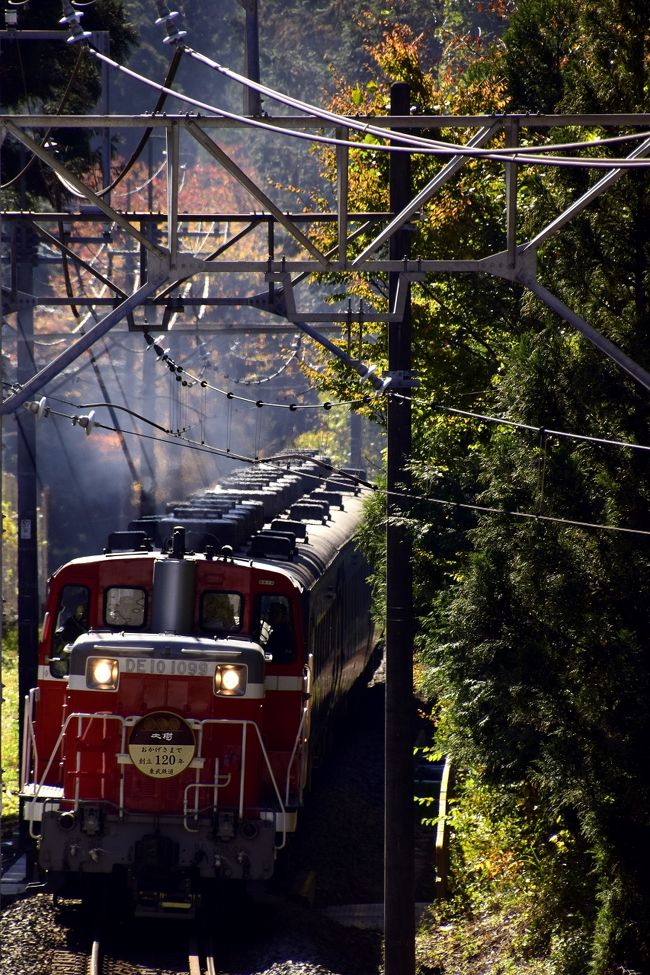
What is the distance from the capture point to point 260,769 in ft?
46.4

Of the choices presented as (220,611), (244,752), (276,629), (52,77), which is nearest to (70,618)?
(220,611)

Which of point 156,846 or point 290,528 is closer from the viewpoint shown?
point 156,846

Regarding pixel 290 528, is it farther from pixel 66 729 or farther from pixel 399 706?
pixel 399 706

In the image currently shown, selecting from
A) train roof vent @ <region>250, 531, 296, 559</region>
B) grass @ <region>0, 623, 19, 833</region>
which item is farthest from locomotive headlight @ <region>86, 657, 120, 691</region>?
train roof vent @ <region>250, 531, 296, 559</region>

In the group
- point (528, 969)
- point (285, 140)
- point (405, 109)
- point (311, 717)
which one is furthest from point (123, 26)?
point (285, 140)

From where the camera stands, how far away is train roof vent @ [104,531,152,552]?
15.0 m

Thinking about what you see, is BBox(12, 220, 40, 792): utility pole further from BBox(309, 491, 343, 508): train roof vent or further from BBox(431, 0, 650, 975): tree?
BBox(431, 0, 650, 975): tree

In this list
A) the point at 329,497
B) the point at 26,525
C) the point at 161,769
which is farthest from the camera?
the point at 329,497

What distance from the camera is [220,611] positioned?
46.5 feet

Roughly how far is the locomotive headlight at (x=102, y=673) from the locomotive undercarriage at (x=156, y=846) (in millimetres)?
1205

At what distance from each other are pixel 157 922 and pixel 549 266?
8.13 meters

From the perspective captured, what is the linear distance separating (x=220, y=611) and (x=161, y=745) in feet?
5.00

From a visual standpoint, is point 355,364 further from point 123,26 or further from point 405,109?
point 123,26

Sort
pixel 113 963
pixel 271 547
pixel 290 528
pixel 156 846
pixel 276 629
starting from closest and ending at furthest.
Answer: pixel 113 963 → pixel 156 846 → pixel 276 629 → pixel 271 547 → pixel 290 528
